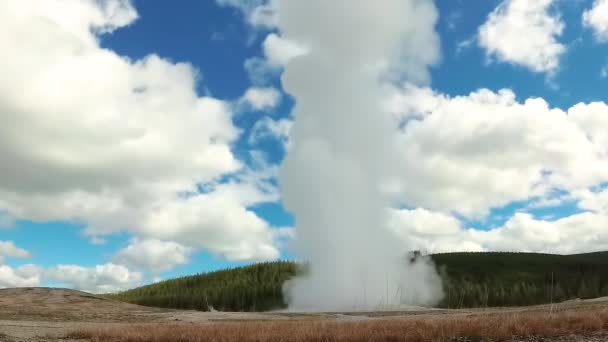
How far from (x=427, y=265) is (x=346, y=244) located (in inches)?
609

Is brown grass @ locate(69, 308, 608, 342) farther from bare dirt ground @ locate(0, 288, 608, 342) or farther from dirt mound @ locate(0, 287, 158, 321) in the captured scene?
dirt mound @ locate(0, 287, 158, 321)

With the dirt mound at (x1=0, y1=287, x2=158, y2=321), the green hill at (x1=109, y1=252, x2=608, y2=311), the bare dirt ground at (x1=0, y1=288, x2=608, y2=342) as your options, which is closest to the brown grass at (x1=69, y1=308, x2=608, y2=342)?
the bare dirt ground at (x1=0, y1=288, x2=608, y2=342)

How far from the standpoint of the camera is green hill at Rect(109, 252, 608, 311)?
7300 cm

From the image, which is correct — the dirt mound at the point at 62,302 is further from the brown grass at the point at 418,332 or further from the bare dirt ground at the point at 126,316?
the brown grass at the point at 418,332

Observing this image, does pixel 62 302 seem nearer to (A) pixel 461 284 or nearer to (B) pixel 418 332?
(B) pixel 418 332

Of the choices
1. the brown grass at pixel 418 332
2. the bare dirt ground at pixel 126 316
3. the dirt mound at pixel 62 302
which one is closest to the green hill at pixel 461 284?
the dirt mound at pixel 62 302

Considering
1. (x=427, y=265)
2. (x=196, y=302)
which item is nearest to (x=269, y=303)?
(x=196, y=302)

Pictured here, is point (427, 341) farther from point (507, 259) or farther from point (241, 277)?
point (507, 259)

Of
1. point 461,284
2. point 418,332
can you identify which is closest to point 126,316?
point 418,332

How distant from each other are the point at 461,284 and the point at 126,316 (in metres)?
58.0

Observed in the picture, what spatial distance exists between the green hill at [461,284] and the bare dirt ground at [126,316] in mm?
19450

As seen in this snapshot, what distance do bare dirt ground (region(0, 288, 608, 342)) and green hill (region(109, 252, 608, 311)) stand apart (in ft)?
63.8

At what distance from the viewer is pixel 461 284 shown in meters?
83.5

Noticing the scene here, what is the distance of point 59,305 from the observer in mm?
48156
